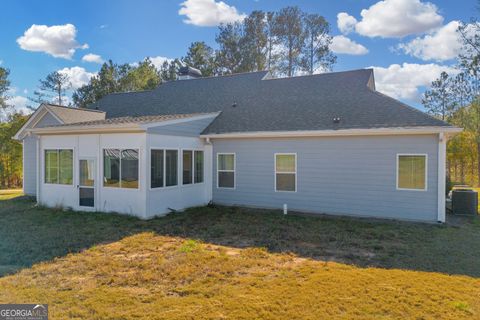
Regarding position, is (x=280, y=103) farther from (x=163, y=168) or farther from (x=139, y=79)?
(x=139, y=79)

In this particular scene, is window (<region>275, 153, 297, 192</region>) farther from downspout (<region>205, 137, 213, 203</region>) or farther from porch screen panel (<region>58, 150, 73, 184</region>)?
porch screen panel (<region>58, 150, 73, 184</region>)

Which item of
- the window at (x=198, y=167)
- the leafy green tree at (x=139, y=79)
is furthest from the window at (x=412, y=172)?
the leafy green tree at (x=139, y=79)

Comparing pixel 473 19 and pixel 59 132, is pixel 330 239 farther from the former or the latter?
pixel 473 19

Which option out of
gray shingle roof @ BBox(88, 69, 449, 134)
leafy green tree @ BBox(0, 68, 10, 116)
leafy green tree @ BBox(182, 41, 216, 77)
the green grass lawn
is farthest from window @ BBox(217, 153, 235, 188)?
leafy green tree @ BBox(0, 68, 10, 116)

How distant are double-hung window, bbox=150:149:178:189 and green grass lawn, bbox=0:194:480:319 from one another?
4.44ft

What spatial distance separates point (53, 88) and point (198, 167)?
30942 millimetres

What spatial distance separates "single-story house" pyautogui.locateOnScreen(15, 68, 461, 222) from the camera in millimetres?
9219

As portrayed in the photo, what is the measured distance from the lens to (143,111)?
15938mm

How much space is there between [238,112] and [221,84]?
12.0ft

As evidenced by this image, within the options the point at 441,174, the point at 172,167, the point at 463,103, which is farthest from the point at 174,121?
the point at 463,103

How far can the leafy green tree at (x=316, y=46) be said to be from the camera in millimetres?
26781

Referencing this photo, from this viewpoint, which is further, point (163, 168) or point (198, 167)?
point (198, 167)

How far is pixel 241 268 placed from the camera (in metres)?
5.43

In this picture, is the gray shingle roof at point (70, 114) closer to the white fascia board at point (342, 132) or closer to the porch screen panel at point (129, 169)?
the porch screen panel at point (129, 169)
